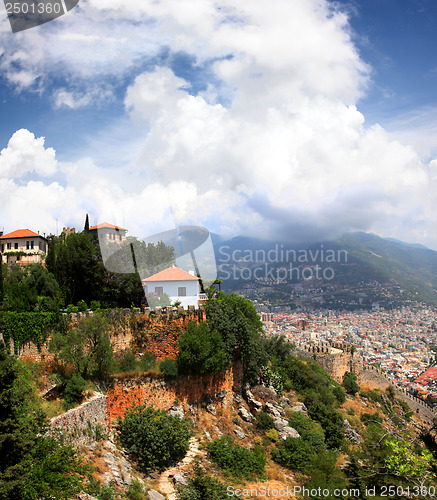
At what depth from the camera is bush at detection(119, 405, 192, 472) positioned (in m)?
14.6

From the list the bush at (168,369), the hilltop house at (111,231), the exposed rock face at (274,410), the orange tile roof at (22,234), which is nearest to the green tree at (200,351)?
the bush at (168,369)

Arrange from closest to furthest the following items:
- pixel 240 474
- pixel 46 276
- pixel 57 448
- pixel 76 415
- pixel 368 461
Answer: pixel 57 448 → pixel 76 415 → pixel 240 474 → pixel 368 461 → pixel 46 276

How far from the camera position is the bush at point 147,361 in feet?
58.2

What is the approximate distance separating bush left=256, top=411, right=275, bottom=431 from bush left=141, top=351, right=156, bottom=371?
6051 millimetres

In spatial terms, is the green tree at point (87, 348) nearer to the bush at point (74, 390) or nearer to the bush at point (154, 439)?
the bush at point (74, 390)

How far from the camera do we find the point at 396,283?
152875mm

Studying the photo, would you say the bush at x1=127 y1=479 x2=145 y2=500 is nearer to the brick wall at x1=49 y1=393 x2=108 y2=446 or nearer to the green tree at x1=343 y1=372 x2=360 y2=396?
the brick wall at x1=49 y1=393 x2=108 y2=446

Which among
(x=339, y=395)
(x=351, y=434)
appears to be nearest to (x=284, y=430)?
(x=351, y=434)

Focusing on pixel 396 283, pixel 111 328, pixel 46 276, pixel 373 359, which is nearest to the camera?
pixel 111 328

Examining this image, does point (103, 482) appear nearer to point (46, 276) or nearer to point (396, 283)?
point (46, 276)

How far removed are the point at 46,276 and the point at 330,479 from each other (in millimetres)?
17657

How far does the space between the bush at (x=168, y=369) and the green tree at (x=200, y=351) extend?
336 mm

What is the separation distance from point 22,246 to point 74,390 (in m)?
30.2

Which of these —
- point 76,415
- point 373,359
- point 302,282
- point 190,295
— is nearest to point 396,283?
point 302,282
